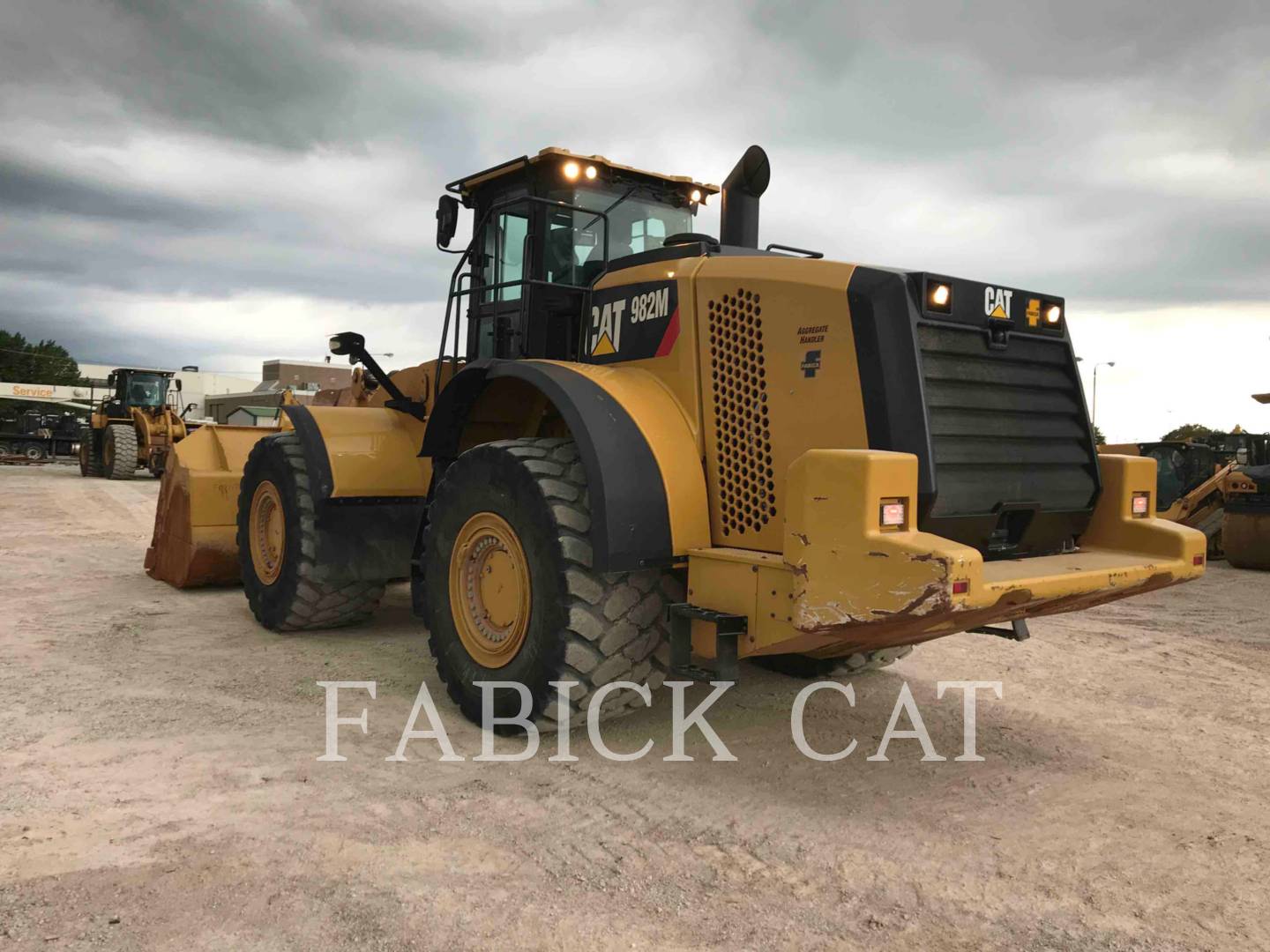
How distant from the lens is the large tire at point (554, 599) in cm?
402

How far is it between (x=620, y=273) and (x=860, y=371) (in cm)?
155

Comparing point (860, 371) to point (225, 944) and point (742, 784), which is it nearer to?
point (742, 784)

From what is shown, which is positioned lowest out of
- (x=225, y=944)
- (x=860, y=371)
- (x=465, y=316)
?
(x=225, y=944)

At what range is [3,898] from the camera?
283 cm

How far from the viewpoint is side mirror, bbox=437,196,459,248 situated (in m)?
5.55

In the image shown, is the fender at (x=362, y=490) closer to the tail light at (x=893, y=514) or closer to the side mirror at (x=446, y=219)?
the side mirror at (x=446, y=219)

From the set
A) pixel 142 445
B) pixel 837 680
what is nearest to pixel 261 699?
pixel 837 680

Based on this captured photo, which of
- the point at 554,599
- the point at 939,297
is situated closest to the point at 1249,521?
the point at 939,297

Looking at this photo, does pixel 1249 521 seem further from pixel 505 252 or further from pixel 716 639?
Result: pixel 716 639

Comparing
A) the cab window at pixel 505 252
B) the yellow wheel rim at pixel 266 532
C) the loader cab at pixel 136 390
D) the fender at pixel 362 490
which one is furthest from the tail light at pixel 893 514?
the loader cab at pixel 136 390

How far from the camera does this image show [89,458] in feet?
85.9

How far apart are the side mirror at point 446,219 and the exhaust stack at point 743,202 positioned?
57.4 inches

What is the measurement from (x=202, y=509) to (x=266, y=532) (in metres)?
1.36

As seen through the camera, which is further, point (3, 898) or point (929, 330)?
point (929, 330)
